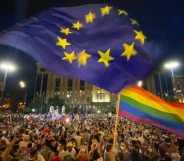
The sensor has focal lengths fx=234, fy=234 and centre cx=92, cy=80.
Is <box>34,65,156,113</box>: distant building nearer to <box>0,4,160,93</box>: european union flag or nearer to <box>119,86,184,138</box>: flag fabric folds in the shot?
<box>0,4,160,93</box>: european union flag

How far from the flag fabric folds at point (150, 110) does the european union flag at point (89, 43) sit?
13.1 inches

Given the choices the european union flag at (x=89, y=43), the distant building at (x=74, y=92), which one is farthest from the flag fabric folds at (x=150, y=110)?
the distant building at (x=74, y=92)

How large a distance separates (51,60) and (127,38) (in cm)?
206

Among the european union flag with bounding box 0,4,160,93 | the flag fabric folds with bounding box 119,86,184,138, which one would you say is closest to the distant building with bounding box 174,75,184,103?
the european union flag with bounding box 0,4,160,93

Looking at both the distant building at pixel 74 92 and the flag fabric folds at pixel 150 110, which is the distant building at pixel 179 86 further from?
the flag fabric folds at pixel 150 110

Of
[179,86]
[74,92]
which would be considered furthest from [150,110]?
[74,92]

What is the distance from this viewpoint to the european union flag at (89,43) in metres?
5.77

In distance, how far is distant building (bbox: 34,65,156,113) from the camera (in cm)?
11575

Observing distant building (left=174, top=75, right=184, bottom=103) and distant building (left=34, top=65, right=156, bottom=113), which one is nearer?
distant building (left=174, top=75, right=184, bottom=103)

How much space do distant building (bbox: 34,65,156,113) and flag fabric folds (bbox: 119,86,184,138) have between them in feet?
357

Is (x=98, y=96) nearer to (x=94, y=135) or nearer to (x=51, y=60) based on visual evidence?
(x=94, y=135)

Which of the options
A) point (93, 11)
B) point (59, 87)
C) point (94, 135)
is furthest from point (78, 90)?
point (93, 11)

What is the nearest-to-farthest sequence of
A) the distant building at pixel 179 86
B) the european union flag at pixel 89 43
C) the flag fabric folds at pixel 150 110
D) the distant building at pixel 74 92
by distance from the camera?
the flag fabric folds at pixel 150 110 < the european union flag at pixel 89 43 < the distant building at pixel 179 86 < the distant building at pixel 74 92

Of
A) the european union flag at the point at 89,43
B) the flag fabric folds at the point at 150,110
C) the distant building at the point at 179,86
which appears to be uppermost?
the distant building at the point at 179,86
